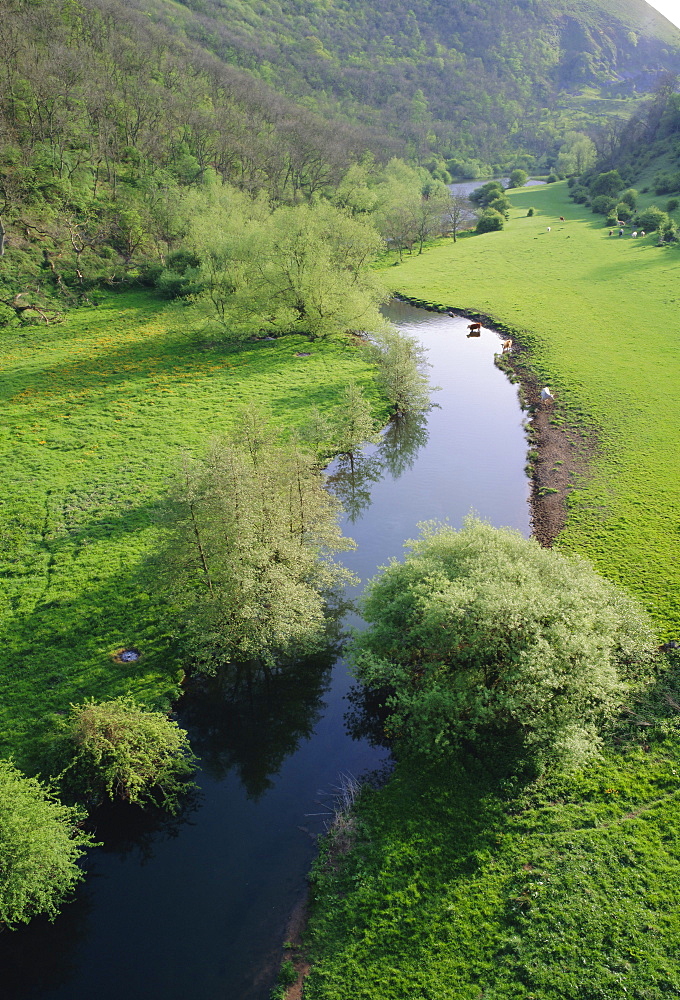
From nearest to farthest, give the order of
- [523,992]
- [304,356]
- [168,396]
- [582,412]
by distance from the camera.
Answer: [523,992] < [582,412] < [168,396] < [304,356]

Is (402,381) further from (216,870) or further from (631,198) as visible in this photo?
(631,198)

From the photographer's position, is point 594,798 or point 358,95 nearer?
point 594,798

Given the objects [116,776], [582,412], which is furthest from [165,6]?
[116,776]

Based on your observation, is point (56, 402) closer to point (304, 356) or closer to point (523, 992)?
point (304, 356)

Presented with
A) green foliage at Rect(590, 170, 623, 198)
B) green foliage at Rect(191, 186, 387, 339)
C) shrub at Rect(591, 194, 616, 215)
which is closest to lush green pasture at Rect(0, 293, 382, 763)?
green foliage at Rect(191, 186, 387, 339)

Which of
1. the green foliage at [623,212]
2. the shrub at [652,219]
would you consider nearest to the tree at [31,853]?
the shrub at [652,219]

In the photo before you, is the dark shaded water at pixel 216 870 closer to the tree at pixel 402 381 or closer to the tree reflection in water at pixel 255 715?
the tree reflection in water at pixel 255 715

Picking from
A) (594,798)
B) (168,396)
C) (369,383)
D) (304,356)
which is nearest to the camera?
(594,798)

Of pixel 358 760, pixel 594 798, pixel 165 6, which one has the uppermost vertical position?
pixel 165 6

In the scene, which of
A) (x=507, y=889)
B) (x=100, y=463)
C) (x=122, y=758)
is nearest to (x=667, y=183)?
(x=100, y=463)
